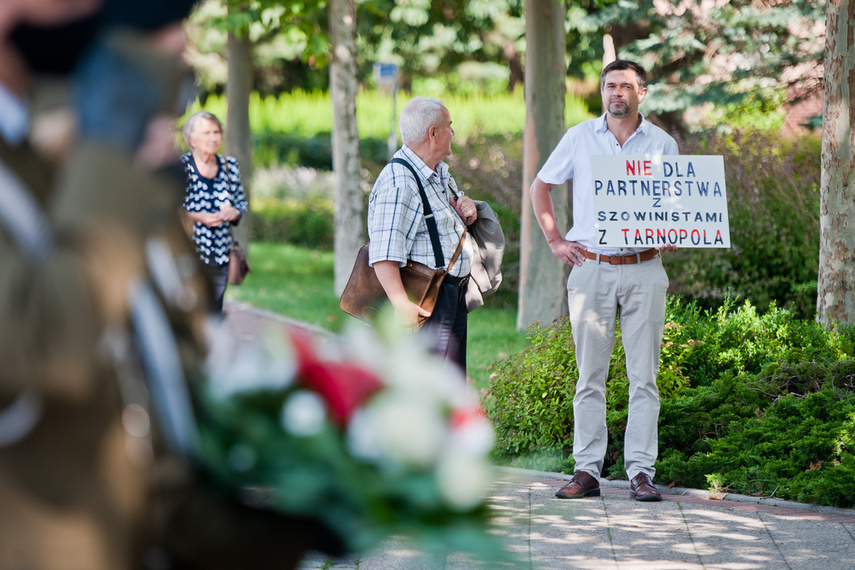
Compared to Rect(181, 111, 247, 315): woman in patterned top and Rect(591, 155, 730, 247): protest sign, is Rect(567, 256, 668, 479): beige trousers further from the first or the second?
Rect(181, 111, 247, 315): woman in patterned top

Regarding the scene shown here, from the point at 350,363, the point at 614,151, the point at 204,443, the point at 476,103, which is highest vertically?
the point at 476,103

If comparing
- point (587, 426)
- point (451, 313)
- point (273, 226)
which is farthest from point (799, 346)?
point (273, 226)

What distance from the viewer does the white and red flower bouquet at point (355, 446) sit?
5.30 ft

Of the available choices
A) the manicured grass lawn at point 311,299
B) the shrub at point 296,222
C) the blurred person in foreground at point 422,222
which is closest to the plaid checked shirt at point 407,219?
the blurred person in foreground at point 422,222

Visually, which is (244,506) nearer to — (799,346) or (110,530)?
(110,530)

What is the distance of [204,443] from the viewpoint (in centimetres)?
163

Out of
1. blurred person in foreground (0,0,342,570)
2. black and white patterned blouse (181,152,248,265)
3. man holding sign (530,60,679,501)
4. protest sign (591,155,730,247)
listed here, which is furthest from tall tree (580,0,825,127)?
blurred person in foreground (0,0,342,570)

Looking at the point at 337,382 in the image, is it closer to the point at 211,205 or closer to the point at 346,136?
the point at 211,205

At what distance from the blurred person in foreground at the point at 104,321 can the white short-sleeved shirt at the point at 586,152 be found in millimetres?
4044

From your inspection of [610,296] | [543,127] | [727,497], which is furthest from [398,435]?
[543,127]

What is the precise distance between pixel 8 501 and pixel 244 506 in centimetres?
39

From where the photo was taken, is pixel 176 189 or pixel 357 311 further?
pixel 357 311

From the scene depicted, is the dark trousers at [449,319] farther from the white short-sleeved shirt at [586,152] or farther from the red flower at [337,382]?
the red flower at [337,382]

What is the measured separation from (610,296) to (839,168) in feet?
9.14
